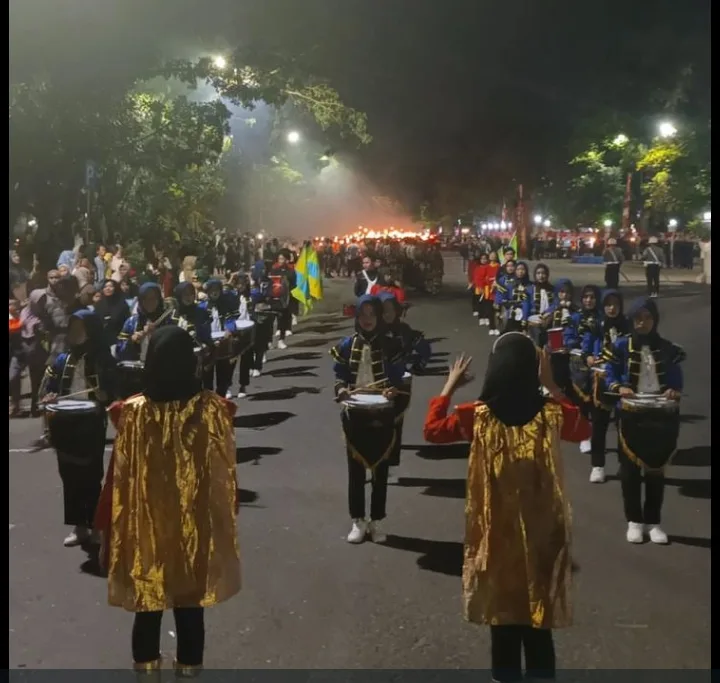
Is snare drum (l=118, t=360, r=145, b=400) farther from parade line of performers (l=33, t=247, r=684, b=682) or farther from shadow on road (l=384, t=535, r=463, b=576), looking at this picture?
parade line of performers (l=33, t=247, r=684, b=682)

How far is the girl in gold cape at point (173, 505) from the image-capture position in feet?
14.9

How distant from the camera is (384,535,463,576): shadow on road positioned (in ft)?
21.3

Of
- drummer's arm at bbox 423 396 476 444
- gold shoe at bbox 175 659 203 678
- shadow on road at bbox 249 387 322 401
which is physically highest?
drummer's arm at bbox 423 396 476 444

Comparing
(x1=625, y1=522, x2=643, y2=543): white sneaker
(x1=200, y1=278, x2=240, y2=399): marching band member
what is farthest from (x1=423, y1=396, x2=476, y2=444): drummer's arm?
(x1=200, y1=278, x2=240, y2=399): marching band member

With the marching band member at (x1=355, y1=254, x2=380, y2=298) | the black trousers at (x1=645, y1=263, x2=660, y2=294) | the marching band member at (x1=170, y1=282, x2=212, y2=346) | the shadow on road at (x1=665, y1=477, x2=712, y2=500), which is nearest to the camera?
the shadow on road at (x1=665, y1=477, x2=712, y2=500)

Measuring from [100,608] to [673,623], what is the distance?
3384 millimetres

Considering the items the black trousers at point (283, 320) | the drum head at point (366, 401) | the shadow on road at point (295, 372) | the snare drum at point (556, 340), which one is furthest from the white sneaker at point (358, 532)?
the black trousers at point (283, 320)

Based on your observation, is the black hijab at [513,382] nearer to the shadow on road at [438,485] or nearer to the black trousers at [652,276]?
the shadow on road at [438,485]

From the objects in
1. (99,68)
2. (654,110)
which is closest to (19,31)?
(99,68)

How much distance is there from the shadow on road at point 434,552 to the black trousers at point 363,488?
25cm

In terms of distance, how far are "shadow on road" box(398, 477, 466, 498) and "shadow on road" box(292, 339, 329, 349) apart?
1040 cm

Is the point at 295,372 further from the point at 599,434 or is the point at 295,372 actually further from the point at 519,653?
the point at 519,653

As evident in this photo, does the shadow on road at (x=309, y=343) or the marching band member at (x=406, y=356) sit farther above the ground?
the marching band member at (x=406, y=356)
